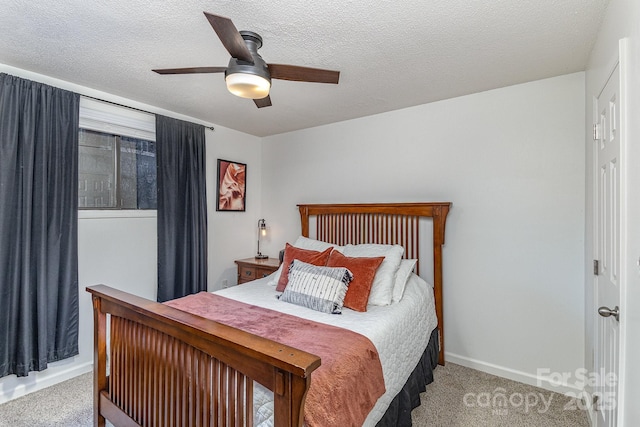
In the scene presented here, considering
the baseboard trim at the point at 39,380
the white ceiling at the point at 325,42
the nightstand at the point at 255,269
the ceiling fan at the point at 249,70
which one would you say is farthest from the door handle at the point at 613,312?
the baseboard trim at the point at 39,380

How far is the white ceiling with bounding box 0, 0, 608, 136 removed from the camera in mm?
1561

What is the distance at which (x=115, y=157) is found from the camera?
2.88 m

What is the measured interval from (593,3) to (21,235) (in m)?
3.77

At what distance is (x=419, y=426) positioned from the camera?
6.33 feet

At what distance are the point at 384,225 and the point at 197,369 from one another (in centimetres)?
220

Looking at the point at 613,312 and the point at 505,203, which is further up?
the point at 505,203

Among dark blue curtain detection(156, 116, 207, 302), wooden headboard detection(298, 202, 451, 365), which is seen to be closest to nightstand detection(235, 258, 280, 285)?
dark blue curtain detection(156, 116, 207, 302)

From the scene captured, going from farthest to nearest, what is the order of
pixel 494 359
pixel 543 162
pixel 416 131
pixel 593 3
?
pixel 416 131 < pixel 494 359 < pixel 543 162 < pixel 593 3

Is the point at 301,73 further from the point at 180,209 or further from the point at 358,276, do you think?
the point at 180,209

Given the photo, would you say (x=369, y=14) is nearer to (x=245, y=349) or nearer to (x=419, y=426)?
(x=245, y=349)

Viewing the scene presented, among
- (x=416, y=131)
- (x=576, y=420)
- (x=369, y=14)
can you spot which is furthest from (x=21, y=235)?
(x=576, y=420)

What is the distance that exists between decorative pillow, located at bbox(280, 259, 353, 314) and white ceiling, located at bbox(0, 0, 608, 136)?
58.7 inches

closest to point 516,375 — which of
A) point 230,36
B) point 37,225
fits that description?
point 230,36

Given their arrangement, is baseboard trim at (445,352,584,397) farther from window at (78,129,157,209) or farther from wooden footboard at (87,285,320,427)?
window at (78,129,157,209)
